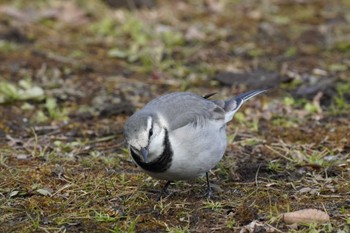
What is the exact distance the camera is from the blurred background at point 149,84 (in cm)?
546

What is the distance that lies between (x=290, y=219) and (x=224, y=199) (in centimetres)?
68

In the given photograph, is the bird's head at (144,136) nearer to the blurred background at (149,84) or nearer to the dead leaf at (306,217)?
the blurred background at (149,84)

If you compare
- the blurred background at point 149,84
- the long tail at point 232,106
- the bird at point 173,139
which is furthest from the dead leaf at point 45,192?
the long tail at point 232,106

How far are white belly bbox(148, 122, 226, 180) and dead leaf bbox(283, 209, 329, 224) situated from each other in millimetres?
729

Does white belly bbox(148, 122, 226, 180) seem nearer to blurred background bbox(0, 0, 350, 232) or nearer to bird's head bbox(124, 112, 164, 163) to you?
bird's head bbox(124, 112, 164, 163)

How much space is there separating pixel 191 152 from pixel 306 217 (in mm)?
907

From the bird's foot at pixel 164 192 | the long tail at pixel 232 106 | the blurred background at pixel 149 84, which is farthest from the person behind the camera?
the long tail at pixel 232 106

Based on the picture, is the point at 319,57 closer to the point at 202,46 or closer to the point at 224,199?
the point at 202,46

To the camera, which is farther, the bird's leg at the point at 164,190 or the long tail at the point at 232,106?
the long tail at the point at 232,106

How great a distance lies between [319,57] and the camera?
8.84 metres

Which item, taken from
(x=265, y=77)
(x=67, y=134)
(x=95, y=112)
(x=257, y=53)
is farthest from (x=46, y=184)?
(x=257, y=53)

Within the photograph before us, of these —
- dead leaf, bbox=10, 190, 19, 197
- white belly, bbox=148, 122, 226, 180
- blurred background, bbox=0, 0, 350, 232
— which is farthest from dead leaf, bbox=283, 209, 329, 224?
dead leaf, bbox=10, 190, 19, 197

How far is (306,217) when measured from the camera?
4.49 m

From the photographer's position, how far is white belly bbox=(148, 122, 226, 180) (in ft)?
15.8
